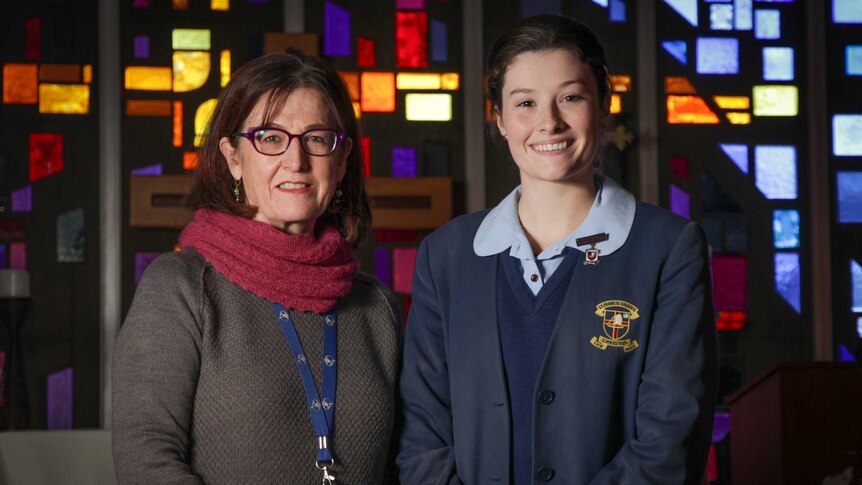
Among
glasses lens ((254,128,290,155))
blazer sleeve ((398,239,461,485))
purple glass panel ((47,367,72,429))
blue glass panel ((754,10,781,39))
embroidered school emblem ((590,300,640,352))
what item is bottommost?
purple glass panel ((47,367,72,429))

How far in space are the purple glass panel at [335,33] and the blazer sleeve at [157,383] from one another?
3.30 m

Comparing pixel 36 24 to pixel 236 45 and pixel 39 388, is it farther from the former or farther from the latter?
pixel 39 388

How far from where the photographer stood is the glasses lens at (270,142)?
1.90 meters

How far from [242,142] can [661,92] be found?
3.53 metres

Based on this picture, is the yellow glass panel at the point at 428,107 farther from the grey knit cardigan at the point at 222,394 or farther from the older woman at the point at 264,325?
the grey knit cardigan at the point at 222,394

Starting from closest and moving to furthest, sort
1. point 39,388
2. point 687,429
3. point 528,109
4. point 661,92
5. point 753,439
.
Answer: point 687,429
point 528,109
point 753,439
point 39,388
point 661,92

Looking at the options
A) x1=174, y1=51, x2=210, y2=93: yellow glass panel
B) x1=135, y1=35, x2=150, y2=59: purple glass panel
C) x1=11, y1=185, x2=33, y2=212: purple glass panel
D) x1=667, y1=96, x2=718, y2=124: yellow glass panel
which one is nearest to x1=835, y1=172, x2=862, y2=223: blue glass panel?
x1=667, y1=96, x2=718, y2=124: yellow glass panel

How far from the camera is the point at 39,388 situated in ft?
15.7

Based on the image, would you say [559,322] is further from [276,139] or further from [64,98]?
[64,98]

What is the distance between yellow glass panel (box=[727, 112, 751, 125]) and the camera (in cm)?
514

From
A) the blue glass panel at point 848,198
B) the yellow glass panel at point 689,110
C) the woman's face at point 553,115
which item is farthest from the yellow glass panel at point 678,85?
the woman's face at point 553,115

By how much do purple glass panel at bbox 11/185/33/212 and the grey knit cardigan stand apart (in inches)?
127

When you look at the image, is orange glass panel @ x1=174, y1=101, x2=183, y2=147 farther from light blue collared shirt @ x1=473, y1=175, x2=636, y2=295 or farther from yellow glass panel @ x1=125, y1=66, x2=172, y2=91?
light blue collared shirt @ x1=473, y1=175, x2=636, y2=295

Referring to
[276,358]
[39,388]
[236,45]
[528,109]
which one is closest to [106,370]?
[39,388]
